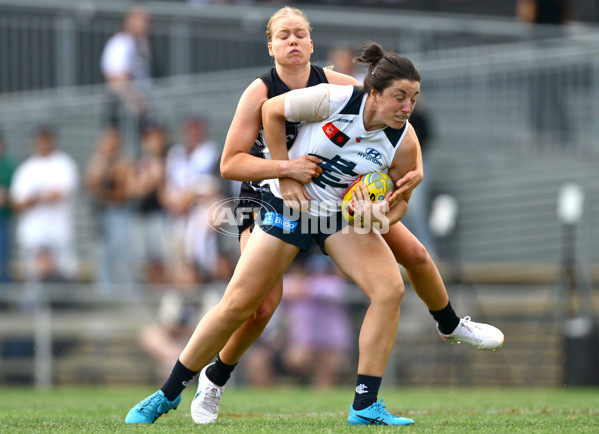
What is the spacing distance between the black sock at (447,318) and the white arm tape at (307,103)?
1.48 m

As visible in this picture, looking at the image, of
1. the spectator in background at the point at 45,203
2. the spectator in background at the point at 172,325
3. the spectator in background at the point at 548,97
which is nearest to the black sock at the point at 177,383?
the spectator in background at the point at 172,325

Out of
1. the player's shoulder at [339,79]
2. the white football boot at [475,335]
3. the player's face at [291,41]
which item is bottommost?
the white football boot at [475,335]

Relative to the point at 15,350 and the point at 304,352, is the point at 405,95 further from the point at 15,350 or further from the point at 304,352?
the point at 15,350

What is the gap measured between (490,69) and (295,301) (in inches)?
159

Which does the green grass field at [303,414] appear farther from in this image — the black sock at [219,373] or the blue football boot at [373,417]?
the black sock at [219,373]

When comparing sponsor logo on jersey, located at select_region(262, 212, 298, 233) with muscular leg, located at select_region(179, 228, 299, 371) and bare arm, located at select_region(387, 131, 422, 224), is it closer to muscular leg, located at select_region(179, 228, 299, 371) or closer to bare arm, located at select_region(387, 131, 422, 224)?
muscular leg, located at select_region(179, 228, 299, 371)

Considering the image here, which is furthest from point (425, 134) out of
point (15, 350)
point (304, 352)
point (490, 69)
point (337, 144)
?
point (337, 144)

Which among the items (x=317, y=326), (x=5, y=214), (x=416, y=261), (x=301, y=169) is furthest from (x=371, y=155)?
(x=5, y=214)

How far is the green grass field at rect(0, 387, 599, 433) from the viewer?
591 cm

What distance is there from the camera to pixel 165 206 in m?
13.2

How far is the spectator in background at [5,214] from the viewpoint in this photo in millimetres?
13094

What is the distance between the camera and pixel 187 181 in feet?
41.6

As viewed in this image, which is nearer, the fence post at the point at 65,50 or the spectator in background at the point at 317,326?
the spectator in background at the point at 317,326

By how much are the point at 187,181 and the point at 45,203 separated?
1.75 m
